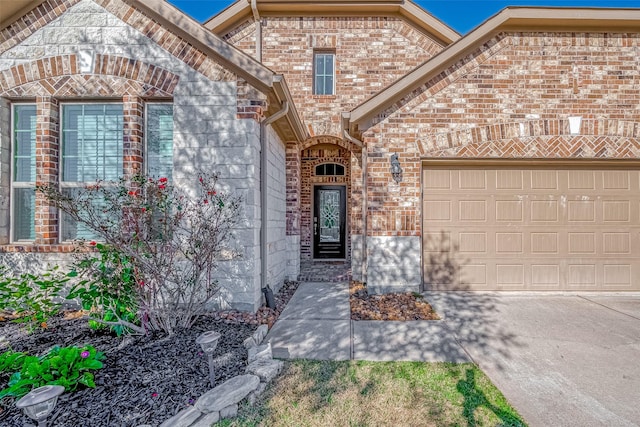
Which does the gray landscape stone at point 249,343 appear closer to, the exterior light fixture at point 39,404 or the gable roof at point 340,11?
the exterior light fixture at point 39,404

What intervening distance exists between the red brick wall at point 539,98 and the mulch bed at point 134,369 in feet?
12.7

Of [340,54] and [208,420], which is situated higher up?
[340,54]

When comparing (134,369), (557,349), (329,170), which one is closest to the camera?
(134,369)

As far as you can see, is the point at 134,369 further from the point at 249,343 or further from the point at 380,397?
the point at 380,397

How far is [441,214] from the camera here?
6.00 m

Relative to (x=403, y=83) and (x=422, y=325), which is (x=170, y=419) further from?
(x=403, y=83)

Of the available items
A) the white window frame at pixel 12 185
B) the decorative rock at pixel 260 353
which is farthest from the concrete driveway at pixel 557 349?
the white window frame at pixel 12 185

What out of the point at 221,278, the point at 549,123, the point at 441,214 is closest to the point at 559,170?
the point at 549,123

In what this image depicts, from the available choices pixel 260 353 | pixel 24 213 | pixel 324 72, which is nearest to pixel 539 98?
pixel 324 72

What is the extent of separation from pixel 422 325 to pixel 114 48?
5.85 meters

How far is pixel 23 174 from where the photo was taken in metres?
4.98

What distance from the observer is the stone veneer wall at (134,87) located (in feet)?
15.4

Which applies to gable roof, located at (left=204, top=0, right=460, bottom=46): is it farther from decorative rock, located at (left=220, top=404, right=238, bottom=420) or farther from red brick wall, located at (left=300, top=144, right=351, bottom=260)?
decorative rock, located at (left=220, top=404, right=238, bottom=420)

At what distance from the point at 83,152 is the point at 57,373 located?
3.67m
